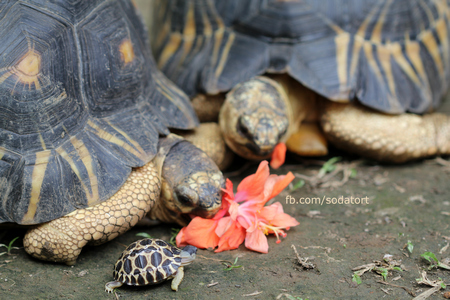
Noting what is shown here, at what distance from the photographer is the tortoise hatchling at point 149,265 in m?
1.62

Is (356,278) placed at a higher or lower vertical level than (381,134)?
lower

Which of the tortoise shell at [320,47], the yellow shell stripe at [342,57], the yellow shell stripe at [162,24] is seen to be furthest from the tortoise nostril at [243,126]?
the yellow shell stripe at [162,24]

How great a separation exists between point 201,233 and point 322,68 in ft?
4.70

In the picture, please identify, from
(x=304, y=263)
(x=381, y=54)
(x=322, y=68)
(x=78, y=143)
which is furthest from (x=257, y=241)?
(x=381, y=54)

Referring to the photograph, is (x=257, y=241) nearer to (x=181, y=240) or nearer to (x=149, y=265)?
(x=181, y=240)

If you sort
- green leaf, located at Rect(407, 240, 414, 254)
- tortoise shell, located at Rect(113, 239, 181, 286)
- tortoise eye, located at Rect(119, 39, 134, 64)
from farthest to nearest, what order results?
tortoise eye, located at Rect(119, 39, 134, 64) → green leaf, located at Rect(407, 240, 414, 254) → tortoise shell, located at Rect(113, 239, 181, 286)

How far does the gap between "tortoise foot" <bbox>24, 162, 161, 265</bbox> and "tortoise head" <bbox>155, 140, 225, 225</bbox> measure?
0.16m

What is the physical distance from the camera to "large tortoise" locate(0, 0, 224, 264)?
1783 mm

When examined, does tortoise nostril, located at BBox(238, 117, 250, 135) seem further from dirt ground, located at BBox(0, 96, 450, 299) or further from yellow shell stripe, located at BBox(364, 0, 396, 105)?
yellow shell stripe, located at BBox(364, 0, 396, 105)

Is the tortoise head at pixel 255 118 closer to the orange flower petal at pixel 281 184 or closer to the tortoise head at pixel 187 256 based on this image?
the orange flower petal at pixel 281 184

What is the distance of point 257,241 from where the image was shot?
1.93 m

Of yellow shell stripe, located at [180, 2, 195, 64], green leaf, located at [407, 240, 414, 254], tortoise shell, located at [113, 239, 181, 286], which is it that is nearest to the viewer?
tortoise shell, located at [113, 239, 181, 286]

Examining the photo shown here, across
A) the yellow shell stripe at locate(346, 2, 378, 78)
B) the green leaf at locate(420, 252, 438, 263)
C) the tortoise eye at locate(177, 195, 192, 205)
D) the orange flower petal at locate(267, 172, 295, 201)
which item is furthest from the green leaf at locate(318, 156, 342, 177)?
the tortoise eye at locate(177, 195, 192, 205)

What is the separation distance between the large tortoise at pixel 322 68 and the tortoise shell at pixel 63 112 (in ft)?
2.58
